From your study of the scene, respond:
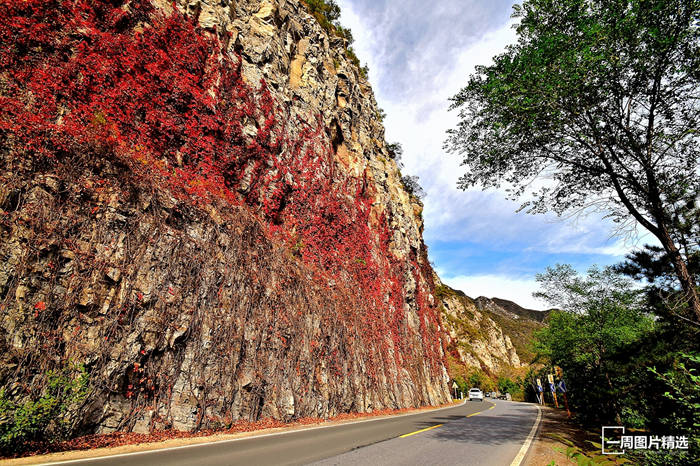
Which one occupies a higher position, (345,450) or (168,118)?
(168,118)

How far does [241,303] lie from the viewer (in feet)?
36.6

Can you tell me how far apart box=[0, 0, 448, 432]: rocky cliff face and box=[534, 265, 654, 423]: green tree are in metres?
10.3

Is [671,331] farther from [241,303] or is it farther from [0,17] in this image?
[0,17]

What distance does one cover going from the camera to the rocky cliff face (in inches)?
286

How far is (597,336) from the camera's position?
1291 centimetres

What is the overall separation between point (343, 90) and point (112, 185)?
2218 cm

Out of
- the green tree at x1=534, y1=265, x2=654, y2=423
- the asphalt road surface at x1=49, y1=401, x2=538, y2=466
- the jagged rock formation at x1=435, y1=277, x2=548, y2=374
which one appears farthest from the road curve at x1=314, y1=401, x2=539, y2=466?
the jagged rock formation at x1=435, y1=277, x2=548, y2=374

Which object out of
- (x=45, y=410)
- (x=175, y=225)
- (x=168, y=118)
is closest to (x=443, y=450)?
(x=45, y=410)

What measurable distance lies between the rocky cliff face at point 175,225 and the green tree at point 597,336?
33.7 ft

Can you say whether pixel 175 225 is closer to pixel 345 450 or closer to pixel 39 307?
pixel 39 307

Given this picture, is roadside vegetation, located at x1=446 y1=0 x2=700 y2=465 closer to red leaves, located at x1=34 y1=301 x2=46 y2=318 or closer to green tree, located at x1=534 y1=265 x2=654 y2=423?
→ green tree, located at x1=534 y1=265 x2=654 y2=423

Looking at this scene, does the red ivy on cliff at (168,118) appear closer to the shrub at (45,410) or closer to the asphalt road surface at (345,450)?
the shrub at (45,410)

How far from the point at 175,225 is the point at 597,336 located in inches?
700

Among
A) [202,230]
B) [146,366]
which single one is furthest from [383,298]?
[146,366]
